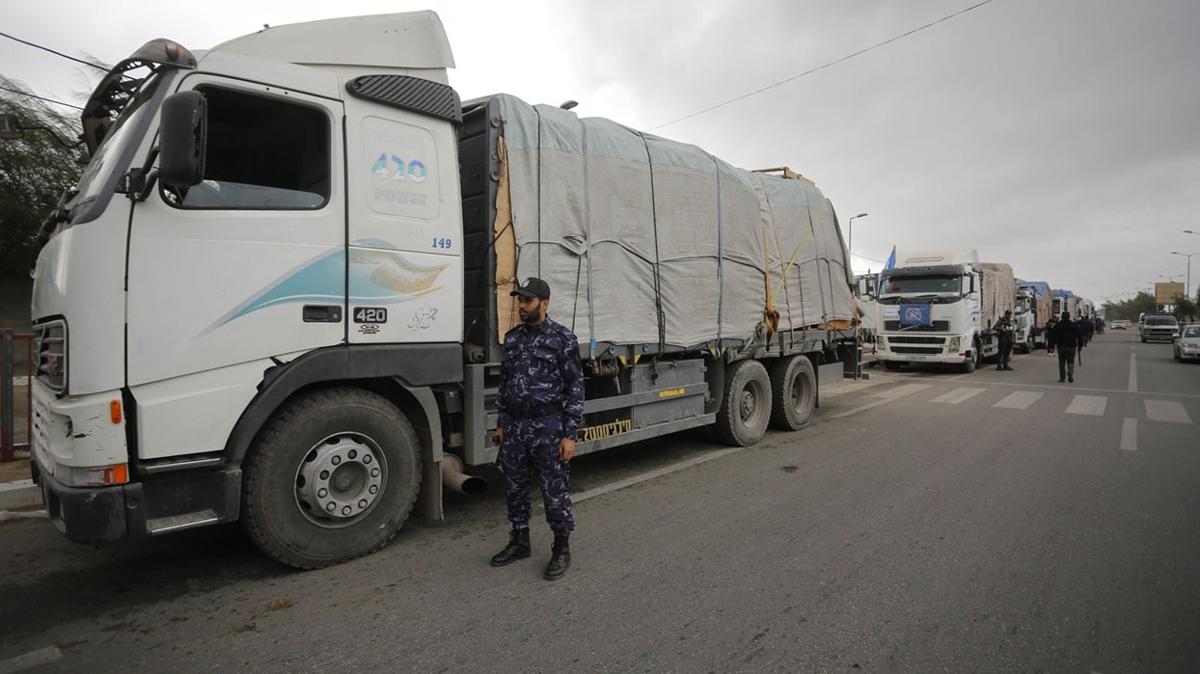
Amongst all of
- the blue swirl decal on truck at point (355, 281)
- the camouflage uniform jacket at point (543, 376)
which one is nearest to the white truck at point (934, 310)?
the camouflage uniform jacket at point (543, 376)

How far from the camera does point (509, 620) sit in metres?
2.94

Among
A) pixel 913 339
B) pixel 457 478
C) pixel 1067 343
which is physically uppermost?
pixel 913 339

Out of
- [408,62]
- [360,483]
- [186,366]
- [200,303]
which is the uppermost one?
[408,62]

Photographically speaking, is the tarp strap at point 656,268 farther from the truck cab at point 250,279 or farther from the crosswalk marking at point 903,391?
the crosswalk marking at point 903,391

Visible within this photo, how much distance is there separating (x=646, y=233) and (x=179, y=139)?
3636 mm

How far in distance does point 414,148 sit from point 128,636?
3055mm

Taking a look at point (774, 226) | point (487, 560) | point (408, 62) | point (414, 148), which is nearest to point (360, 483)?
point (487, 560)

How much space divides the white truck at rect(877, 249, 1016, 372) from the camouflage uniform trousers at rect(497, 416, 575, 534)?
15322 mm

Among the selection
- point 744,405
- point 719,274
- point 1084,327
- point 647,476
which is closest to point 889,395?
point 744,405

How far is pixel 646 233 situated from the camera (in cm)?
548

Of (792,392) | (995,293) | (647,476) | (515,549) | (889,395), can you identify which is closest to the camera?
(515,549)

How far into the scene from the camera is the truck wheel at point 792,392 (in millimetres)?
7746

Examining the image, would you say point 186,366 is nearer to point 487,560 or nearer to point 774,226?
point 487,560

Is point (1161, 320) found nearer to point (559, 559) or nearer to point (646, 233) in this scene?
point (646, 233)
